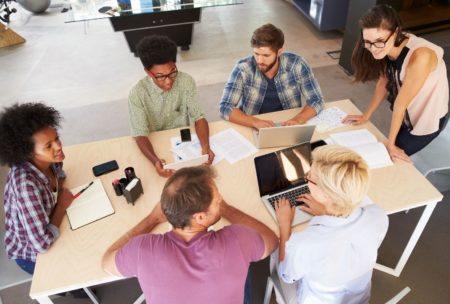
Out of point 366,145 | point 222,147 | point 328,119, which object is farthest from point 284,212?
point 328,119

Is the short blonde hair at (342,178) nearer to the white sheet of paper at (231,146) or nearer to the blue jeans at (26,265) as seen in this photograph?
the white sheet of paper at (231,146)

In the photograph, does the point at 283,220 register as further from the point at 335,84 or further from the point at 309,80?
the point at 335,84

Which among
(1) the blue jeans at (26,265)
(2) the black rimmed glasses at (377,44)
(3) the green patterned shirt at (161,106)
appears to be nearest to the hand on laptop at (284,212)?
(3) the green patterned shirt at (161,106)

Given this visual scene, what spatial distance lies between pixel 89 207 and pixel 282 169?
3.02 feet

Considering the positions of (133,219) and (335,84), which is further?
(335,84)

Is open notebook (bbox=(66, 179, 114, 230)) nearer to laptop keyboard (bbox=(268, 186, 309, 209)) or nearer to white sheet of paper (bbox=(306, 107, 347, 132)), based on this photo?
laptop keyboard (bbox=(268, 186, 309, 209))

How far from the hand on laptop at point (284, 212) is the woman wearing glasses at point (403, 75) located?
0.70m

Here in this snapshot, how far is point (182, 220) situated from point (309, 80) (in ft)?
4.89

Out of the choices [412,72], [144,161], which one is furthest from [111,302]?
[412,72]

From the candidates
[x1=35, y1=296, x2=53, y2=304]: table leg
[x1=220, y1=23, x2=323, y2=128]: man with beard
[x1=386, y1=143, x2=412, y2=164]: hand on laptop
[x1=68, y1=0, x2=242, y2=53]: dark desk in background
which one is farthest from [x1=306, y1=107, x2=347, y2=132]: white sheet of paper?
[x1=68, y1=0, x2=242, y2=53]: dark desk in background

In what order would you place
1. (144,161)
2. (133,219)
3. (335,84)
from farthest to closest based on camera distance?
(335,84) → (144,161) → (133,219)

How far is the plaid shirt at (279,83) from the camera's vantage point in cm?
221

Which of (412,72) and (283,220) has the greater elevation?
(412,72)

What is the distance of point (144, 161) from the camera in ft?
6.12
